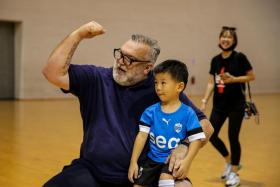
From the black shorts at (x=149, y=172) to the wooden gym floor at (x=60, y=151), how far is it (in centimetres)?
253

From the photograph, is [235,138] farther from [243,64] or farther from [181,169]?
[181,169]

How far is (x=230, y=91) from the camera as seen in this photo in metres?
6.16

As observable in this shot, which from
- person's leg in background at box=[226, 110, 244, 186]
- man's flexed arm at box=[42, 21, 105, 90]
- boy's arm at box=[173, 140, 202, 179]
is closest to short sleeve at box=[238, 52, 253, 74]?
person's leg in background at box=[226, 110, 244, 186]

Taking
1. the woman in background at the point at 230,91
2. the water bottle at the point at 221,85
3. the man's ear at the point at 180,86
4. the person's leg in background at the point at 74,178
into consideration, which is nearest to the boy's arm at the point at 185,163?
the man's ear at the point at 180,86

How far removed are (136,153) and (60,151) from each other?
178 inches

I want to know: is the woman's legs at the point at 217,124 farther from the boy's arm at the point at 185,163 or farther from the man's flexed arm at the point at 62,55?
the man's flexed arm at the point at 62,55

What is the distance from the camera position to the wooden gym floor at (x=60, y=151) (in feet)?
19.4

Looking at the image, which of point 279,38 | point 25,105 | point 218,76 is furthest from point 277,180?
point 279,38

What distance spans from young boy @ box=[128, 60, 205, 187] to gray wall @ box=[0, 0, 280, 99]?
1333cm

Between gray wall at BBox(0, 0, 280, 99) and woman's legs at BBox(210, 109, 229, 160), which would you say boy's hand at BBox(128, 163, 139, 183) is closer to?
woman's legs at BBox(210, 109, 229, 160)

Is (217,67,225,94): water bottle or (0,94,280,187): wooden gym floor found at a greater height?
(217,67,225,94): water bottle

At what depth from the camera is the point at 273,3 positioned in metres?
23.0

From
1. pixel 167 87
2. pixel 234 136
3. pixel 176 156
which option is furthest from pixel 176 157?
pixel 234 136

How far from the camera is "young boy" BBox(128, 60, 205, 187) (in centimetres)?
311
